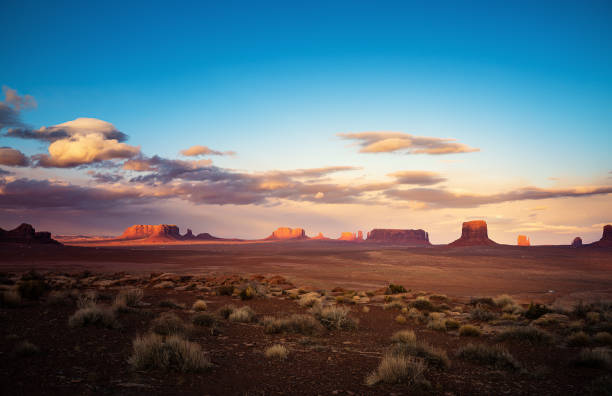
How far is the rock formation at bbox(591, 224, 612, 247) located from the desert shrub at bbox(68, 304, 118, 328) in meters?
154

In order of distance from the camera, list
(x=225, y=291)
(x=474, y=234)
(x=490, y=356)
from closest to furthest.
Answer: (x=490, y=356) → (x=225, y=291) → (x=474, y=234)

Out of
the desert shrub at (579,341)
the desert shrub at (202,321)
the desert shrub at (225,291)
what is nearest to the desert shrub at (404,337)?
the desert shrub at (579,341)

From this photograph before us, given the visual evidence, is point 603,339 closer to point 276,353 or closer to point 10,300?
point 276,353

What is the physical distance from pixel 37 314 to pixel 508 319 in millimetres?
18872

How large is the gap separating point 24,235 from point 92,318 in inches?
4232

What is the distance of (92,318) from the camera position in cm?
1054

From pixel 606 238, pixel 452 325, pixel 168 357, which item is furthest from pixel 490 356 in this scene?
pixel 606 238

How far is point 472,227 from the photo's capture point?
525ft

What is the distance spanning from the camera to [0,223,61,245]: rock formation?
9019cm

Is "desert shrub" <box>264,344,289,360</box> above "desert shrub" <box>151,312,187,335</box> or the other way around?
the other way around

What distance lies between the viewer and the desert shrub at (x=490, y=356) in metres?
8.79

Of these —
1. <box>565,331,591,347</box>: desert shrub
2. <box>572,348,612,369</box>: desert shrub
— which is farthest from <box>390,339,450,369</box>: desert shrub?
<box>565,331,591,347</box>: desert shrub

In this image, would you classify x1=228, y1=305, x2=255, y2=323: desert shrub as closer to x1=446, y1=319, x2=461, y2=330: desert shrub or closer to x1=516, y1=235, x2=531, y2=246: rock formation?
x1=446, y1=319, x2=461, y2=330: desert shrub

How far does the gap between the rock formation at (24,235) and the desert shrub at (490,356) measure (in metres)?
111
